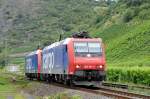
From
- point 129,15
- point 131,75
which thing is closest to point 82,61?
point 131,75

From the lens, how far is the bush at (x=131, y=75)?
42.5 meters

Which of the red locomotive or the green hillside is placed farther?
the green hillside

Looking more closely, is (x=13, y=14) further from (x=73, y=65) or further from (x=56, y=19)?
(x=73, y=65)

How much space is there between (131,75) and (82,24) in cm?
A: 8588

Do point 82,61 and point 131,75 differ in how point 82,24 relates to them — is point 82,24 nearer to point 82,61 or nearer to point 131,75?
point 131,75

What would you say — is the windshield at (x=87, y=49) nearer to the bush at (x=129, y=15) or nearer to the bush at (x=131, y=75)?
the bush at (x=131, y=75)

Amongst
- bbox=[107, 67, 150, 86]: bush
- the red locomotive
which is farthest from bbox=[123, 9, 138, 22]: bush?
the red locomotive

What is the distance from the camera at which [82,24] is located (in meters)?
131

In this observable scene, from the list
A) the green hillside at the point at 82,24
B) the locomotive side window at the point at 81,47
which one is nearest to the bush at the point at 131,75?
the locomotive side window at the point at 81,47

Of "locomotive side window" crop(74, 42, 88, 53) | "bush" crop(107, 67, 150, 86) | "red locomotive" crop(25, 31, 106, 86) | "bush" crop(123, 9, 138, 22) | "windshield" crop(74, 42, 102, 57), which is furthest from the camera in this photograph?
"bush" crop(123, 9, 138, 22)

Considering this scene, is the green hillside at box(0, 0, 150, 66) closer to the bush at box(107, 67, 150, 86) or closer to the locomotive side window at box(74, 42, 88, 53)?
the bush at box(107, 67, 150, 86)

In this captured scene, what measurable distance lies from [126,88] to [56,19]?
318 ft

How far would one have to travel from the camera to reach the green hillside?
261 feet

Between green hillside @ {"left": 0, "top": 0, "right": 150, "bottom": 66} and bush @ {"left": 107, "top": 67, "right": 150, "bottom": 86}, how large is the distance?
974cm
